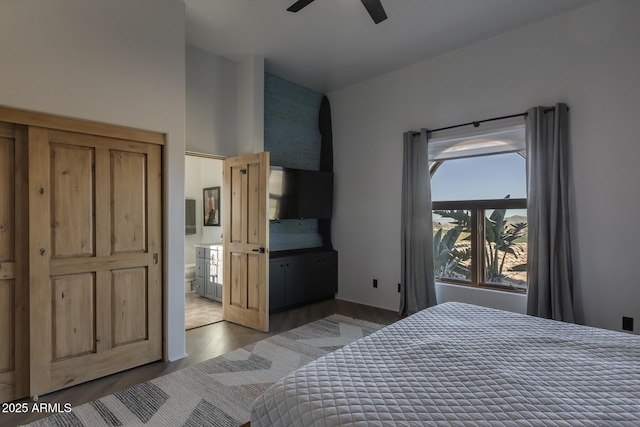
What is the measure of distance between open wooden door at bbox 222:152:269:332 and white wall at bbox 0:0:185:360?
895 millimetres

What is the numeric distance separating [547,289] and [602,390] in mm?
2219

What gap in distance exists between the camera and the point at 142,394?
2416 millimetres

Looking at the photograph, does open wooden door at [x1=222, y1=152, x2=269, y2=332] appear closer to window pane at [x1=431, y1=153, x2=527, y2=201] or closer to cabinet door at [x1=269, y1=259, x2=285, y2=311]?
cabinet door at [x1=269, y1=259, x2=285, y2=311]

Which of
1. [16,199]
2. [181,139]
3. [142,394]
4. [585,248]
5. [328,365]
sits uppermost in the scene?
[181,139]

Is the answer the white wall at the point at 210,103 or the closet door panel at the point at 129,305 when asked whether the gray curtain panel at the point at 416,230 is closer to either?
the white wall at the point at 210,103

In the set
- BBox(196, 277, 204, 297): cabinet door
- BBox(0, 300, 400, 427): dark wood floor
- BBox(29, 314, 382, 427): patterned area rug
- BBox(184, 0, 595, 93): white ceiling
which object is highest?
BBox(184, 0, 595, 93): white ceiling

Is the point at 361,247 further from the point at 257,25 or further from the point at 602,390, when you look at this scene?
the point at 602,390

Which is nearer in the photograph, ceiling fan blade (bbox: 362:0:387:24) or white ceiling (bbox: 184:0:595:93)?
ceiling fan blade (bbox: 362:0:387:24)

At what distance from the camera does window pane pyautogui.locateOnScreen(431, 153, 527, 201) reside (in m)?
3.77

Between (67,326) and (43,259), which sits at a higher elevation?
(43,259)

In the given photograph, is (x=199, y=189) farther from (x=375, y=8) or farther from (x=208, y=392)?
(x=375, y=8)

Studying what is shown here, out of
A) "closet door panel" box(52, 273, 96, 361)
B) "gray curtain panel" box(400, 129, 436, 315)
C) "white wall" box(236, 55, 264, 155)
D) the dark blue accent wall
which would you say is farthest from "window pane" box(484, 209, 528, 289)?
"closet door panel" box(52, 273, 96, 361)

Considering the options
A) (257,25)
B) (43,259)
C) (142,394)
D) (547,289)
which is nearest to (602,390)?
(547,289)

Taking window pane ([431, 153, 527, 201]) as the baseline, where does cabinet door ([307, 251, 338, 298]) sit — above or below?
below
